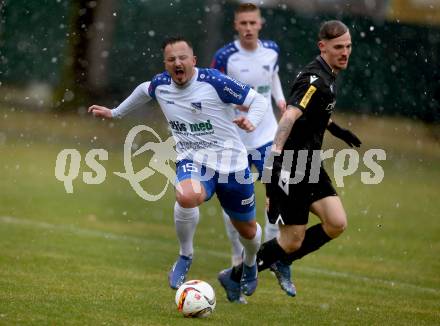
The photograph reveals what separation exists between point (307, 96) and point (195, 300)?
194 centimetres

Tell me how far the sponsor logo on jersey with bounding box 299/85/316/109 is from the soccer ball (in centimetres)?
170

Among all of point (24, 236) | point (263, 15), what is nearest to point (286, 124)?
point (24, 236)

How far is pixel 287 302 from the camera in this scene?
339 inches

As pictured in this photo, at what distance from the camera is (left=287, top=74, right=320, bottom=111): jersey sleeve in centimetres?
807

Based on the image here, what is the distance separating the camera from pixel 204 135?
329 inches

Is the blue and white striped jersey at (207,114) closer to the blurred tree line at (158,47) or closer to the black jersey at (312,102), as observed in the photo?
the black jersey at (312,102)

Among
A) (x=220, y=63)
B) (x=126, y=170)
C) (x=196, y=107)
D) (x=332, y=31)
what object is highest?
(x=332, y=31)

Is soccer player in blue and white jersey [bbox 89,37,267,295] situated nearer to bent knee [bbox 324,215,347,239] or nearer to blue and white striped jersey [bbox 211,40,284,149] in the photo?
bent knee [bbox 324,215,347,239]

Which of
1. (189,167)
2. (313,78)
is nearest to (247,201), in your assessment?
(189,167)

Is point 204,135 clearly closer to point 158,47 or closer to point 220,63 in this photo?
point 220,63

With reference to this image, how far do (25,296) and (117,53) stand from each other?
68.5 ft

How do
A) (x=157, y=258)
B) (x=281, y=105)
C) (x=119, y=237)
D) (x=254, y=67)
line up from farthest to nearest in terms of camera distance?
(x=119, y=237) → (x=157, y=258) → (x=254, y=67) → (x=281, y=105)

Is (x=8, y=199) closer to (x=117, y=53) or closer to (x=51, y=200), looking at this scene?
(x=51, y=200)

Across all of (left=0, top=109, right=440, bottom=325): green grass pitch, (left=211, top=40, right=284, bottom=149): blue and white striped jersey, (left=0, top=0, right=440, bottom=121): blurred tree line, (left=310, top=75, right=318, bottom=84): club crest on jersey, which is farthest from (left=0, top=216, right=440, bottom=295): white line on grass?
(left=0, top=0, right=440, bottom=121): blurred tree line
